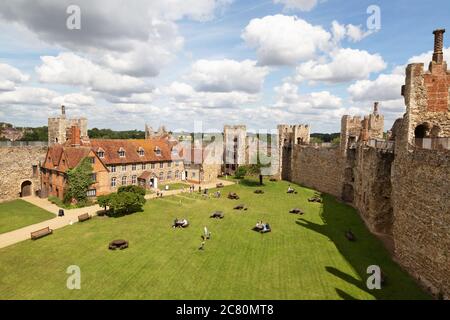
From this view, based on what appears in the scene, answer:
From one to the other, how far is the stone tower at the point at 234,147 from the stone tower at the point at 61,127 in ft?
100

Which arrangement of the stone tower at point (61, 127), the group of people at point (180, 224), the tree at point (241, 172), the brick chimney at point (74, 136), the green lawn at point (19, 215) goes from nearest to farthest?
1. the group of people at point (180, 224)
2. the green lawn at point (19, 215)
3. the brick chimney at point (74, 136)
4. the stone tower at point (61, 127)
5. the tree at point (241, 172)

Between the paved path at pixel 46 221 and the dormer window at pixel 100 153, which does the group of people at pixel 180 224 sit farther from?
the dormer window at pixel 100 153

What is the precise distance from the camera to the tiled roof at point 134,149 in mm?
48156

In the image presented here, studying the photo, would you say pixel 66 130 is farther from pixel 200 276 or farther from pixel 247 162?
pixel 200 276

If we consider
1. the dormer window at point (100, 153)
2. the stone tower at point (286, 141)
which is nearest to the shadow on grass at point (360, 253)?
the stone tower at point (286, 141)

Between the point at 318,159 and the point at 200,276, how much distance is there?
36.5 m

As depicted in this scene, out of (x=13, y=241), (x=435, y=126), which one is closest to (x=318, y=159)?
(x=435, y=126)

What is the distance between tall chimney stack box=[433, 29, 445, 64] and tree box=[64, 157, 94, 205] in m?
→ 41.0

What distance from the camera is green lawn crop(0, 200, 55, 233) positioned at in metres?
31.3

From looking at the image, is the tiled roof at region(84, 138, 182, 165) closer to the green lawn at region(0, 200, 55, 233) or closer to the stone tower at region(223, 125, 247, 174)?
the green lawn at region(0, 200, 55, 233)

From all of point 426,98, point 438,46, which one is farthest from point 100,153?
point 438,46

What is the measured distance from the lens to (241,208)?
3719cm

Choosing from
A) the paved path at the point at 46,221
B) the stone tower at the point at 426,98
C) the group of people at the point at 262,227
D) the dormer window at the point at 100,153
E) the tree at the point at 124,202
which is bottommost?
the paved path at the point at 46,221

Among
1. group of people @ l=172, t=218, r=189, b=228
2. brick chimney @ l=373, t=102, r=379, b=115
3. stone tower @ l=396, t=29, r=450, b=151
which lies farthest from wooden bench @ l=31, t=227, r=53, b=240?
brick chimney @ l=373, t=102, r=379, b=115
